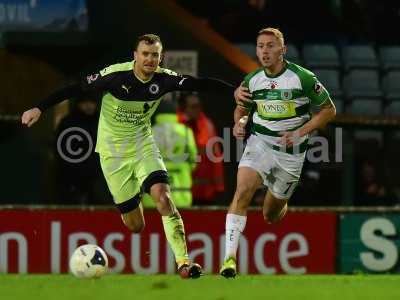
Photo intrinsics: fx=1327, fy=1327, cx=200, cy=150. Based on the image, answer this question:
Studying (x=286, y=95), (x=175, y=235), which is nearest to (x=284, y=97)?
(x=286, y=95)

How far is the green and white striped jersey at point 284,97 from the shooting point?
33.3 ft

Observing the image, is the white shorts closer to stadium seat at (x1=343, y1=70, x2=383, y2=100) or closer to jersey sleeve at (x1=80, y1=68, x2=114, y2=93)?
jersey sleeve at (x1=80, y1=68, x2=114, y2=93)

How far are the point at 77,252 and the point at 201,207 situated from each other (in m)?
2.67

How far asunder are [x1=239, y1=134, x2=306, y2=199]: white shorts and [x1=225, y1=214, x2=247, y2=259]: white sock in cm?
45

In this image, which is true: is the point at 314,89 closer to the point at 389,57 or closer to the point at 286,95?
the point at 286,95

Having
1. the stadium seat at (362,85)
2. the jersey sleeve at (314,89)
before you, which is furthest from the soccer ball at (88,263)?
the stadium seat at (362,85)

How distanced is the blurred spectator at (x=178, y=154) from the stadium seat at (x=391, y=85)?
3870 millimetres

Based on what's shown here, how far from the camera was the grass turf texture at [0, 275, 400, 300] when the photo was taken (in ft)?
29.6

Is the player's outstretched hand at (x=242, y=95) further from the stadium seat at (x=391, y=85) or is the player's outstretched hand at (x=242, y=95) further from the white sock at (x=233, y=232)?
the stadium seat at (x=391, y=85)

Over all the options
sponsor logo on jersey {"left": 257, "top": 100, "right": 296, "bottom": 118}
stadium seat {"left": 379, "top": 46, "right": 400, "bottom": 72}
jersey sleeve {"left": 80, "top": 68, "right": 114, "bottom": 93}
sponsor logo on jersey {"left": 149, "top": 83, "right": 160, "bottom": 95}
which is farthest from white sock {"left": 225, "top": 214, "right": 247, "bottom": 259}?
stadium seat {"left": 379, "top": 46, "right": 400, "bottom": 72}

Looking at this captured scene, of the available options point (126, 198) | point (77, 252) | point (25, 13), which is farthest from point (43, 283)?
point (25, 13)

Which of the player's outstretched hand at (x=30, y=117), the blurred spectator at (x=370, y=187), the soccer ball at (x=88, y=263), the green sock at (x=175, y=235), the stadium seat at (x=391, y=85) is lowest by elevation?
the soccer ball at (x=88, y=263)

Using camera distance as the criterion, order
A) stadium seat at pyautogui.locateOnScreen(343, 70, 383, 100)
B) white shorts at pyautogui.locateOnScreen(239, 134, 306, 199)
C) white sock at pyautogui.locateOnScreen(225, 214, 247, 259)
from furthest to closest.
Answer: stadium seat at pyautogui.locateOnScreen(343, 70, 383, 100) < white shorts at pyautogui.locateOnScreen(239, 134, 306, 199) < white sock at pyautogui.locateOnScreen(225, 214, 247, 259)

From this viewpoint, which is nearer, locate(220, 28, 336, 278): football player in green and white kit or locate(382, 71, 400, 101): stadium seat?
locate(220, 28, 336, 278): football player in green and white kit
